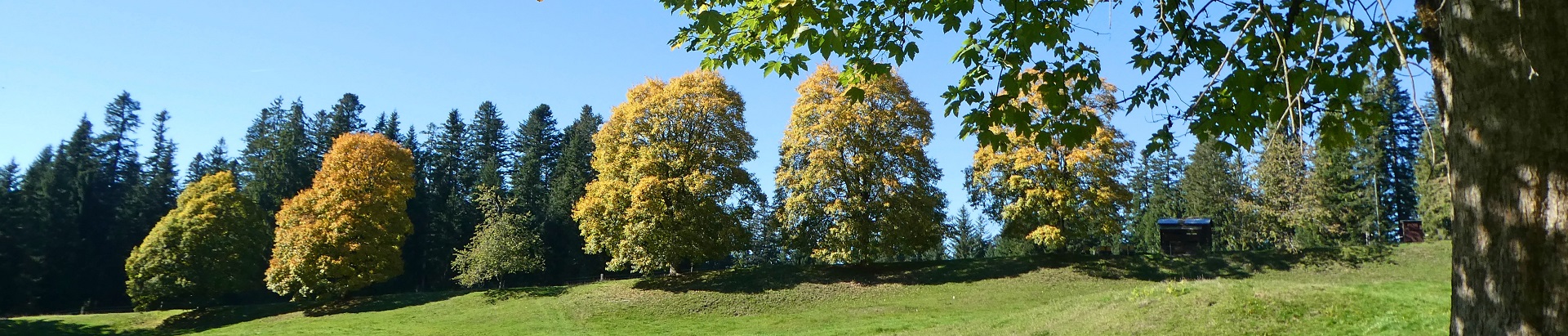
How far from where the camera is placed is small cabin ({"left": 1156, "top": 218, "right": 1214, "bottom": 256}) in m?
32.3

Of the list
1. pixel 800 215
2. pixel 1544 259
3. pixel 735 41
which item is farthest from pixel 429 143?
pixel 1544 259

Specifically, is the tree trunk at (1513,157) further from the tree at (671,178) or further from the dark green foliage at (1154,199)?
the dark green foliage at (1154,199)

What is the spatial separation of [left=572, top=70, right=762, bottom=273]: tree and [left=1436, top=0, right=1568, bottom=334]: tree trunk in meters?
26.4

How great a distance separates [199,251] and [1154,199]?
2501 inches

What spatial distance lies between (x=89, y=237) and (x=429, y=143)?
20140 mm

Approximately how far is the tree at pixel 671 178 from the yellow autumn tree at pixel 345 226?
8590 mm

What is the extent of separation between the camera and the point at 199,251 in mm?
32094

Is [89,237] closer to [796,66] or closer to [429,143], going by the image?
[429,143]

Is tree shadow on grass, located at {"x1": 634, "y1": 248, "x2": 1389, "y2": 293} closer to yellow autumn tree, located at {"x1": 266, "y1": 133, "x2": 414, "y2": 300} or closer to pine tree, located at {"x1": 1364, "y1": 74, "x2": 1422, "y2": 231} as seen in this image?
yellow autumn tree, located at {"x1": 266, "y1": 133, "x2": 414, "y2": 300}

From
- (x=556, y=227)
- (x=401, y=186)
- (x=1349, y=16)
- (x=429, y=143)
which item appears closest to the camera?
(x=1349, y=16)

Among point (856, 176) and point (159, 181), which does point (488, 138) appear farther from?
point (856, 176)

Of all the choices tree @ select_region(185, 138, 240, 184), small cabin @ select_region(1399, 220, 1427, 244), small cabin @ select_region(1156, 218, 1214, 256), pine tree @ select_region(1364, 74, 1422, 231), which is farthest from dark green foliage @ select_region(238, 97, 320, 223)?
pine tree @ select_region(1364, 74, 1422, 231)

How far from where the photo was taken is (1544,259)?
321 cm

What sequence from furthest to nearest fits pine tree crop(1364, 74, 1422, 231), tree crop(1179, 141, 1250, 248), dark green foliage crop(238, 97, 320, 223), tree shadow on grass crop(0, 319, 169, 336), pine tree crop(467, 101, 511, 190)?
pine tree crop(467, 101, 511, 190) → pine tree crop(1364, 74, 1422, 231) → dark green foliage crop(238, 97, 320, 223) → tree crop(1179, 141, 1250, 248) → tree shadow on grass crop(0, 319, 169, 336)
